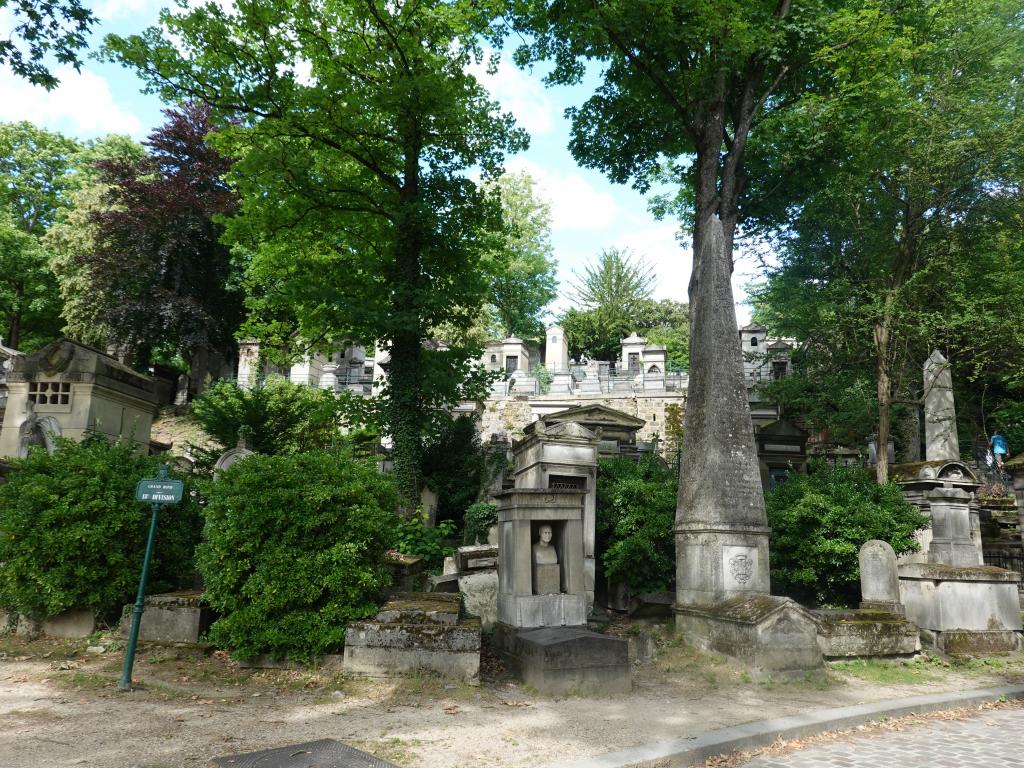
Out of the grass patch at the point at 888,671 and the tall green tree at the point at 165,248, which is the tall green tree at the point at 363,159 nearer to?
the grass patch at the point at 888,671

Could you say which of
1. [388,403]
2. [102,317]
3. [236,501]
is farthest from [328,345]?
[102,317]

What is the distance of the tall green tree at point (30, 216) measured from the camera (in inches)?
1171

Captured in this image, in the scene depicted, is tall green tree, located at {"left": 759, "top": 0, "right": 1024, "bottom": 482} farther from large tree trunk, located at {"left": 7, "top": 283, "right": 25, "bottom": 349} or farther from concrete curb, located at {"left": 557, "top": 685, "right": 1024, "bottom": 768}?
large tree trunk, located at {"left": 7, "top": 283, "right": 25, "bottom": 349}

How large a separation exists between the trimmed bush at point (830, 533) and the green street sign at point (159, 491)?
350 inches

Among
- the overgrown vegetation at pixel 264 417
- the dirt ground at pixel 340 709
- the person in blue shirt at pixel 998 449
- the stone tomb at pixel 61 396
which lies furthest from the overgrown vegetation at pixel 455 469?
the person in blue shirt at pixel 998 449

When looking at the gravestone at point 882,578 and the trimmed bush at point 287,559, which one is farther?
the gravestone at point 882,578

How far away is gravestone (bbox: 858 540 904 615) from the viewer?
948 centimetres

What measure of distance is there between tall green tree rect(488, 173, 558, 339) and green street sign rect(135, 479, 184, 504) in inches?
1443

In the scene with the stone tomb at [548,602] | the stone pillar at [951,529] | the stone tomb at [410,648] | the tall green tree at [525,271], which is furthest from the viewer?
the tall green tree at [525,271]

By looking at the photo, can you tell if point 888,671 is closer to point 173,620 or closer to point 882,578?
point 882,578

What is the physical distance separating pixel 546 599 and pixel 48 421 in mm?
8367

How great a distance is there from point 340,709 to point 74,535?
12.0 ft

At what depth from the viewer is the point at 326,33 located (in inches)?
504

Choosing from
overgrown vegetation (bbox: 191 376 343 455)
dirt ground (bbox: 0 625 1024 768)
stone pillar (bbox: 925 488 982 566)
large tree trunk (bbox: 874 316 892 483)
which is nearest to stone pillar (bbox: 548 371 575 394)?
large tree trunk (bbox: 874 316 892 483)
